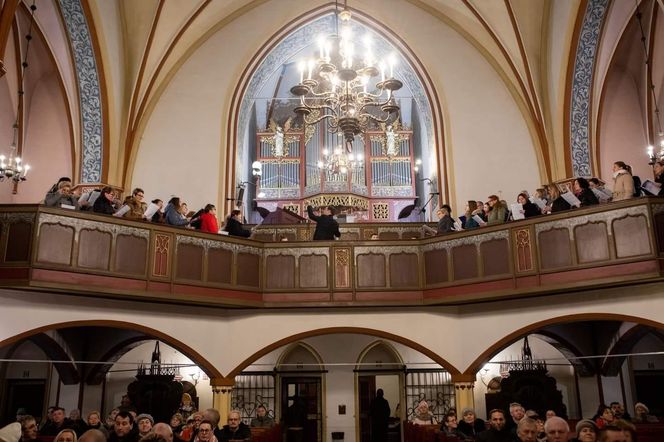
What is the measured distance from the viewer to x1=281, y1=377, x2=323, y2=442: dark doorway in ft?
47.7

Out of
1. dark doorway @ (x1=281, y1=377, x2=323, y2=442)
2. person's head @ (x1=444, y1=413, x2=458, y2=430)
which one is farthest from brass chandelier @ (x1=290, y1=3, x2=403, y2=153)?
dark doorway @ (x1=281, y1=377, x2=323, y2=442)

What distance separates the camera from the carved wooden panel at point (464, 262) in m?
11.1

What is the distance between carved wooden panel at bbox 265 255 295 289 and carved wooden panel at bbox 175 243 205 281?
135 cm

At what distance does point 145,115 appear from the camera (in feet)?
49.0

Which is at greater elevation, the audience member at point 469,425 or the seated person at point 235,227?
the seated person at point 235,227

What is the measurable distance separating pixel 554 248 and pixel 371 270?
10.8ft

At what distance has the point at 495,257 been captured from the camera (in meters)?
10.9

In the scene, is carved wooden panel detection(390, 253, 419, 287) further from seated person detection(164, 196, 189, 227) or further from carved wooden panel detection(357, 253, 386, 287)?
seated person detection(164, 196, 189, 227)

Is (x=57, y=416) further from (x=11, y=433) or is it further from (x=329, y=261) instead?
(x=329, y=261)

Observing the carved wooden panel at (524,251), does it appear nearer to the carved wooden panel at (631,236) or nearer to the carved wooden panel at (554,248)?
the carved wooden panel at (554,248)

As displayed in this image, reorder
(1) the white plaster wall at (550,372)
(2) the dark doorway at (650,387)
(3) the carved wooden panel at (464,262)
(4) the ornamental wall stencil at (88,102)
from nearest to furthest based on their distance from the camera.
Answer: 1. (3) the carved wooden panel at (464,262)
2. (4) the ornamental wall stencil at (88,102)
3. (2) the dark doorway at (650,387)
4. (1) the white plaster wall at (550,372)

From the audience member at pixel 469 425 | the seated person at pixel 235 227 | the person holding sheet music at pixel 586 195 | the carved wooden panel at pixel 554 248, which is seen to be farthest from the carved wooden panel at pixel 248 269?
→ the person holding sheet music at pixel 586 195

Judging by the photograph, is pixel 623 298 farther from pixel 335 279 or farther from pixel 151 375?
pixel 151 375

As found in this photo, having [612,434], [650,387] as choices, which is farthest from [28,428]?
[650,387]
